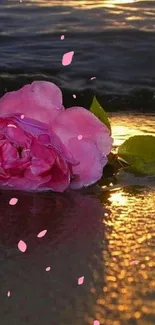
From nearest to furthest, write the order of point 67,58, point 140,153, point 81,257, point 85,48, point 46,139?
1. point 81,257
2. point 46,139
3. point 140,153
4. point 67,58
5. point 85,48

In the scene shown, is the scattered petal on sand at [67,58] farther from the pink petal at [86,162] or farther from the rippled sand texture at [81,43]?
the pink petal at [86,162]

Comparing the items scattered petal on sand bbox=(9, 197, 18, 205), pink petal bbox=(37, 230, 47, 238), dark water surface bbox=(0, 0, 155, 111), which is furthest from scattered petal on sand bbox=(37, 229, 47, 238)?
dark water surface bbox=(0, 0, 155, 111)

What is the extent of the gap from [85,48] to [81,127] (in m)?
0.84

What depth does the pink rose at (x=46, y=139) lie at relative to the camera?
105 cm

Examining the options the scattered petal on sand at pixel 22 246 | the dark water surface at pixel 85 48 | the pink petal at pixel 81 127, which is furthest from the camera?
the dark water surface at pixel 85 48

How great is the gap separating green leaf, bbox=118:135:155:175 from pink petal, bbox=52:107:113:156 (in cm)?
10

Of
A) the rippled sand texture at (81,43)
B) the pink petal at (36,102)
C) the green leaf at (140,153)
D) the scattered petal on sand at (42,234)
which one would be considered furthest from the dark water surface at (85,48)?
the scattered petal on sand at (42,234)

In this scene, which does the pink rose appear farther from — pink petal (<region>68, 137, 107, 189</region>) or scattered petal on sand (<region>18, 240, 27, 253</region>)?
scattered petal on sand (<region>18, 240, 27, 253</region>)

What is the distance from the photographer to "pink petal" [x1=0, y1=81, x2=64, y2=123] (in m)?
1.06

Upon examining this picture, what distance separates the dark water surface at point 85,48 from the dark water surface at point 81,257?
1.73 feet

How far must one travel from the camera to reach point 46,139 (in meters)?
1.05

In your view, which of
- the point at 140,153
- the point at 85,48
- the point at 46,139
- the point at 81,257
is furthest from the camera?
the point at 85,48

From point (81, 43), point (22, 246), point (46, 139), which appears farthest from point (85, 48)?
point (22, 246)

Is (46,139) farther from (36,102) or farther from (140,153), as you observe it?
(140,153)
